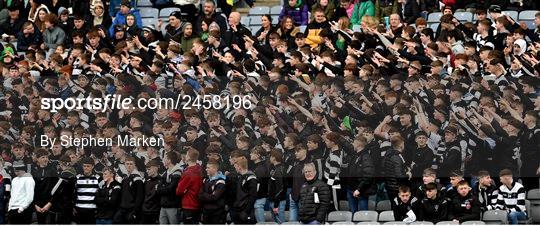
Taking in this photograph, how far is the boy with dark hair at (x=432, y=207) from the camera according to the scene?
84.0ft

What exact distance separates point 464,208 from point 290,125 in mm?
3434

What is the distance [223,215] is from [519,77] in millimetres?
5082

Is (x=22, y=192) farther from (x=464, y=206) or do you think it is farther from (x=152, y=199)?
(x=464, y=206)

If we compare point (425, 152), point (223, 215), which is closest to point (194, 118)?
point (223, 215)

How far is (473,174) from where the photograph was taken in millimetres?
26156

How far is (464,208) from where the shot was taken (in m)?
25.4

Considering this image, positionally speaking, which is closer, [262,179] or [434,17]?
[262,179]

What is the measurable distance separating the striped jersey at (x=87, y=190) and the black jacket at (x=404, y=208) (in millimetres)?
4968

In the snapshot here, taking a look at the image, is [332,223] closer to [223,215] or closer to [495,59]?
[223,215]

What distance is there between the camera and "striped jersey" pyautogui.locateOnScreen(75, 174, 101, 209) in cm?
2775

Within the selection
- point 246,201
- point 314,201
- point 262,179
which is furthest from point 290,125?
point 314,201

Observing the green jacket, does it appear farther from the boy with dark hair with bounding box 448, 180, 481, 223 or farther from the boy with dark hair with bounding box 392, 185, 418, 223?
the boy with dark hair with bounding box 448, 180, 481, 223

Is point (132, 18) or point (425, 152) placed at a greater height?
point (132, 18)

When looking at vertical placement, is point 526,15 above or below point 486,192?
above
